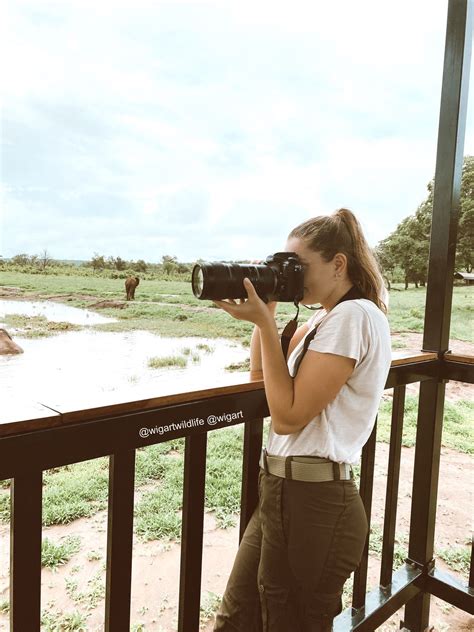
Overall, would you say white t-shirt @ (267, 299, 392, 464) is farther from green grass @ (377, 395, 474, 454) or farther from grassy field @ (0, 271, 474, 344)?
green grass @ (377, 395, 474, 454)

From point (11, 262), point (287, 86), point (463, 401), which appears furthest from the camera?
point (463, 401)

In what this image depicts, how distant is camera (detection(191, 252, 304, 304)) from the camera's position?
86 cm

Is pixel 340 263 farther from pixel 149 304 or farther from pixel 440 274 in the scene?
pixel 440 274

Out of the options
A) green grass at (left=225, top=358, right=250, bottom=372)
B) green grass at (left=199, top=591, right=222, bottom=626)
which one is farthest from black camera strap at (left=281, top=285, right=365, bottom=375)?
green grass at (left=199, top=591, right=222, bottom=626)

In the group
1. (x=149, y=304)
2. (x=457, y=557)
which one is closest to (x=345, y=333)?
(x=149, y=304)

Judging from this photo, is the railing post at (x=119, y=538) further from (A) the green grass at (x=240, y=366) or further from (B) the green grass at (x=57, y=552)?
(B) the green grass at (x=57, y=552)

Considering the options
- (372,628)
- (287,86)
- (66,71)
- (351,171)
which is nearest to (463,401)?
(372,628)

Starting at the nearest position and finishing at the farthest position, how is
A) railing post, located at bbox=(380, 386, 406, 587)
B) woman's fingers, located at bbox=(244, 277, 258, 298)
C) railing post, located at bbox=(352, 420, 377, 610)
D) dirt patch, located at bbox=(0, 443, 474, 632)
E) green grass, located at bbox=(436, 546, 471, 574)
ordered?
woman's fingers, located at bbox=(244, 277, 258, 298) → railing post, located at bbox=(352, 420, 377, 610) → railing post, located at bbox=(380, 386, 406, 587) → dirt patch, located at bbox=(0, 443, 474, 632) → green grass, located at bbox=(436, 546, 471, 574)

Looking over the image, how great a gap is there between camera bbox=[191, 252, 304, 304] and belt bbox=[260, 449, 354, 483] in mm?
341

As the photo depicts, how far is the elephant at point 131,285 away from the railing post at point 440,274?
3.76 ft

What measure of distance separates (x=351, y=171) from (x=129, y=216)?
0.86 metres

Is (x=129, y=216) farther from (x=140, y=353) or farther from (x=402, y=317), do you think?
(x=402, y=317)

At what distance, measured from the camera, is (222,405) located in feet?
3.41

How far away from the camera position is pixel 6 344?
2.75 ft
